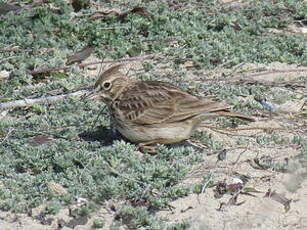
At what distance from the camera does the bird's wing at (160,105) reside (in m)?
8.34

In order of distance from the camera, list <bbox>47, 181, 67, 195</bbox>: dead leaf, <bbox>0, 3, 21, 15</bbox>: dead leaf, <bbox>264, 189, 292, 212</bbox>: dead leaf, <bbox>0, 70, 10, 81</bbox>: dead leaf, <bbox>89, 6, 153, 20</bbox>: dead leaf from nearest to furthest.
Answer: <bbox>264, 189, 292, 212</bbox>: dead leaf → <bbox>47, 181, 67, 195</bbox>: dead leaf → <bbox>0, 70, 10, 81</bbox>: dead leaf → <bbox>89, 6, 153, 20</bbox>: dead leaf → <bbox>0, 3, 21, 15</bbox>: dead leaf

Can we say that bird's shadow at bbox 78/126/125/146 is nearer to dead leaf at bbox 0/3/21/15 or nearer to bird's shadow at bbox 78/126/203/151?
bird's shadow at bbox 78/126/203/151

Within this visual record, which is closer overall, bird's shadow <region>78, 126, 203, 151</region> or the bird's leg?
the bird's leg

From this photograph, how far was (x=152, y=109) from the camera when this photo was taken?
8594 mm

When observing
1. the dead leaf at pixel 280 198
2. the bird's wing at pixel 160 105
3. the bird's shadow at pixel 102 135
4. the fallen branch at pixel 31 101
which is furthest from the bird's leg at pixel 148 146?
the fallen branch at pixel 31 101

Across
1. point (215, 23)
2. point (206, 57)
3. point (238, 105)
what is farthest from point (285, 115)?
point (215, 23)

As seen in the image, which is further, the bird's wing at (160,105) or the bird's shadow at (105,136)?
the bird's shadow at (105,136)

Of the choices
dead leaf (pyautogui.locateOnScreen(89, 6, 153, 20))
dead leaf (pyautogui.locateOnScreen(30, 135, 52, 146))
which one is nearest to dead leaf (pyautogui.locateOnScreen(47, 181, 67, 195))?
dead leaf (pyautogui.locateOnScreen(30, 135, 52, 146))

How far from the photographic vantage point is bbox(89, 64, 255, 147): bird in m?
8.35

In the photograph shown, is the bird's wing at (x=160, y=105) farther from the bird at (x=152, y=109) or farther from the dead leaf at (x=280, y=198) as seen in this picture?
the dead leaf at (x=280, y=198)

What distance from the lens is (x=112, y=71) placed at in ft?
29.1

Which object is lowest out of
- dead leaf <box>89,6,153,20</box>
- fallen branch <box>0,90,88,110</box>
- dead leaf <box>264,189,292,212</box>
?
dead leaf <box>264,189,292,212</box>

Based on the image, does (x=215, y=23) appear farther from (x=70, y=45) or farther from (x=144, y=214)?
(x=144, y=214)

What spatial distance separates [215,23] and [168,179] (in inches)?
177
